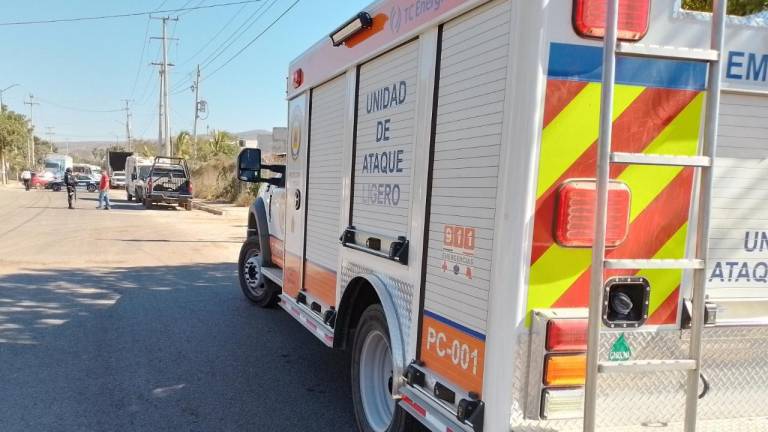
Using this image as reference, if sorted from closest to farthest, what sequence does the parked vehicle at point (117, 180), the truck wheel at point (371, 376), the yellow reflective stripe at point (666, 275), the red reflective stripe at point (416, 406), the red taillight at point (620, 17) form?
the red taillight at point (620, 17) → the yellow reflective stripe at point (666, 275) → the red reflective stripe at point (416, 406) → the truck wheel at point (371, 376) → the parked vehicle at point (117, 180)

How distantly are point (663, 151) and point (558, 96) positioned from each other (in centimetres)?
52

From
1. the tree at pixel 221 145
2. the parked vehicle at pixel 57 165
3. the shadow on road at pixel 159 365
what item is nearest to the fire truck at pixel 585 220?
the shadow on road at pixel 159 365

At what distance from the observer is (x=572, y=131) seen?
248cm

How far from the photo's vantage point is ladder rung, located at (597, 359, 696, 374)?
2.24 metres

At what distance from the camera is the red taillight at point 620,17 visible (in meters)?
2.37

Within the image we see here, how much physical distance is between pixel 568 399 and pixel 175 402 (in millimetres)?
3298

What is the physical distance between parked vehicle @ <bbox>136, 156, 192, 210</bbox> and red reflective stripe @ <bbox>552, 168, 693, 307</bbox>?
2615cm

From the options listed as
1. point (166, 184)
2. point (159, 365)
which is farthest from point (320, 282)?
point (166, 184)

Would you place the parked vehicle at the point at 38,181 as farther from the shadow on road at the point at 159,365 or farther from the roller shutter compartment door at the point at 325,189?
the roller shutter compartment door at the point at 325,189

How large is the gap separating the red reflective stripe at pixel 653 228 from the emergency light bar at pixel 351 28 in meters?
2.26

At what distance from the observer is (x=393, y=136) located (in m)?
3.73

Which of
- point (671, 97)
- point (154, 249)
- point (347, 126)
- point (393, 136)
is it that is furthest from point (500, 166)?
point (154, 249)

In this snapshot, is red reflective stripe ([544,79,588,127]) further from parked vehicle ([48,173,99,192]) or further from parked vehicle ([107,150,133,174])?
parked vehicle ([107,150,133,174])

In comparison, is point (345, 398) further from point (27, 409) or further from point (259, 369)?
point (27, 409)
